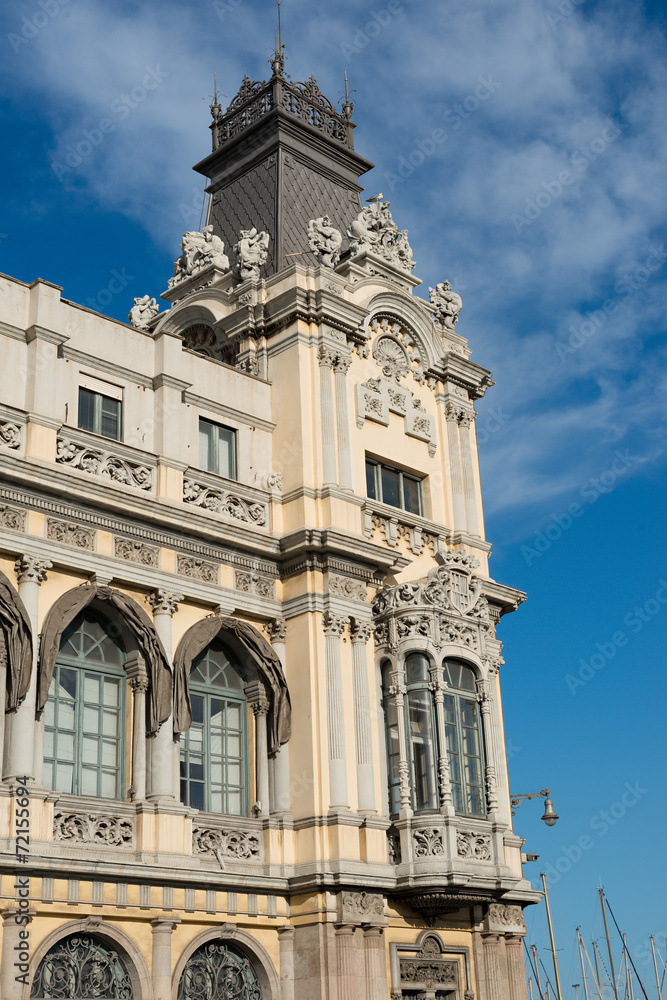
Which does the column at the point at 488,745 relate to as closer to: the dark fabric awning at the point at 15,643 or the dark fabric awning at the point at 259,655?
the dark fabric awning at the point at 259,655

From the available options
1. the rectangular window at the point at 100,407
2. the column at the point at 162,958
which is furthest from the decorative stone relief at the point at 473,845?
the rectangular window at the point at 100,407

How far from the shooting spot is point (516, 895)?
2505cm

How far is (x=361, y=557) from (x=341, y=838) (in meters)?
5.46

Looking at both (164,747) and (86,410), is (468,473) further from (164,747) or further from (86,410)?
(164,747)

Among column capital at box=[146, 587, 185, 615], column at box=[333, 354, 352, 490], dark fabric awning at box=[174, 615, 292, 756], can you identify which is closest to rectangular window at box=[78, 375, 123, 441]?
column capital at box=[146, 587, 185, 615]

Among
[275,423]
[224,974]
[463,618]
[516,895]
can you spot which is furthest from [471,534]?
[224,974]

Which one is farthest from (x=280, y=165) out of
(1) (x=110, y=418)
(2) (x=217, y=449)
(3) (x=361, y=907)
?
(3) (x=361, y=907)

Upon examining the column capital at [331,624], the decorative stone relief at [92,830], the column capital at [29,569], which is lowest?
the decorative stone relief at [92,830]

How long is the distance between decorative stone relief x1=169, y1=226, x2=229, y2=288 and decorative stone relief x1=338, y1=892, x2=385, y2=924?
46.4 ft

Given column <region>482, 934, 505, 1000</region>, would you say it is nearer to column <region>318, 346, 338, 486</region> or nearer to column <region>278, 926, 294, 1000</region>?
column <region>278, 926, 294, 1000</region>

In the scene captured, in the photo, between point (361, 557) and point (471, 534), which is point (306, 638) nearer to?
point (361, 557)

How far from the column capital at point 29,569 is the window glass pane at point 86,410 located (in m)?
3.29

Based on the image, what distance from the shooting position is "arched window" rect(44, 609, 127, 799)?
19859 mm

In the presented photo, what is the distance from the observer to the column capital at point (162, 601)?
21688 mm
